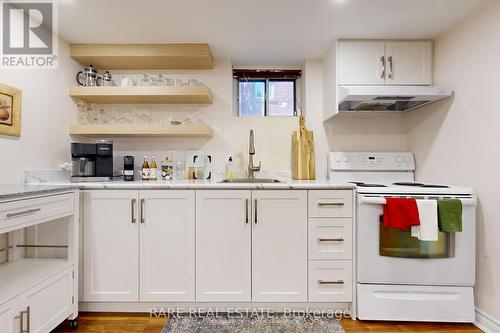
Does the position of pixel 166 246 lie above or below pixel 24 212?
below

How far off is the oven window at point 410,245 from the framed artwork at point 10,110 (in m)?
2.58

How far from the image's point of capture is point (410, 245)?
1907 millimetres

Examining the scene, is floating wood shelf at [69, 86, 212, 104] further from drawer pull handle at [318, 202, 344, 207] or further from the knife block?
drawer pull handle at [318, 202, 344, 207]

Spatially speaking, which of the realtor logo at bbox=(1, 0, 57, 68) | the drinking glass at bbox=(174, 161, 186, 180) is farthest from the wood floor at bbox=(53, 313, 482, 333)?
the realtor logo at bbox=(1, 0, 57, 68)

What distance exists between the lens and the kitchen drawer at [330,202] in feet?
6.54

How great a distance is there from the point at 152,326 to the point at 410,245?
1.86 m

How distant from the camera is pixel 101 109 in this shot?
8.73ft

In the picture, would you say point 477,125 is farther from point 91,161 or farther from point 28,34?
point 28,34

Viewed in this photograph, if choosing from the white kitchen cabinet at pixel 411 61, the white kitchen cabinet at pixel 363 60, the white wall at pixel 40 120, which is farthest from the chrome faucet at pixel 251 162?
the white wall at pixel 40 120

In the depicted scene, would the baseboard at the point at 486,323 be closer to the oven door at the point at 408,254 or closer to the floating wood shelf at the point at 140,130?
the oven door at the point at 408,254

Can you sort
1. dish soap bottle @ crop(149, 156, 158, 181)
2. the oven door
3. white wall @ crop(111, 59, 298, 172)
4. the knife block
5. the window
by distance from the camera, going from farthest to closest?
1. the window
2. white wall @ crop(111, 59, 298, 172)
3. the knife block
4. dish soap bottle @ crop(149, 156, 158, 181)
5. the oven door

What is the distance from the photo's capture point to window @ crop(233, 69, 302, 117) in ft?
9.41

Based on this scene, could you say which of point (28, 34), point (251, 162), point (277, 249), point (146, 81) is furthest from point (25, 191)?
point (251, 162)

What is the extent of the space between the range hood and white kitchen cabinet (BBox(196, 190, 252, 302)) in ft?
3.69
